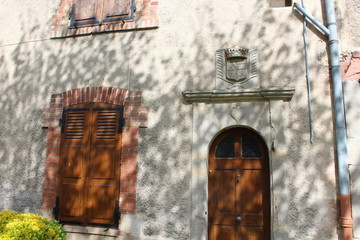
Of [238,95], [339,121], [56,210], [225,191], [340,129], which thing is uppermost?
[238,95]

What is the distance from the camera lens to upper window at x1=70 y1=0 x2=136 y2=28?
4926 mm

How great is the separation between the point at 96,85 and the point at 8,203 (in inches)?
95.9

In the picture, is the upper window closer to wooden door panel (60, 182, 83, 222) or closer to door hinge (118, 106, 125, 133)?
door hinge (118, 106, 125, 133)

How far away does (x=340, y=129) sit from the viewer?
3.76 metres

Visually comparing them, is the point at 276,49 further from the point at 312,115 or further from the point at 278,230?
the point at 278,230

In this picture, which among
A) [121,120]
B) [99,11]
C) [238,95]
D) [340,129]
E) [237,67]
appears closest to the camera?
[340,129]

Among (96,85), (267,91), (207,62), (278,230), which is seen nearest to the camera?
(278,230)

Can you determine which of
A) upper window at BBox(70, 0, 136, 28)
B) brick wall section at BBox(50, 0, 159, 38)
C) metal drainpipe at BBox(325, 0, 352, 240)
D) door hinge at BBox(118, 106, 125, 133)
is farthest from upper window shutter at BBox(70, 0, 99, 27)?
metal drainpipe at BBox(325, 0, 352, 240)

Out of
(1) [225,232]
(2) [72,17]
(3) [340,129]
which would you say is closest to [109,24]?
(2) [72,17]

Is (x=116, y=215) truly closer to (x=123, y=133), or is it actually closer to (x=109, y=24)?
(x=123, y=133)

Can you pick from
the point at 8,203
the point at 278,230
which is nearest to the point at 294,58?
the point at 278,230

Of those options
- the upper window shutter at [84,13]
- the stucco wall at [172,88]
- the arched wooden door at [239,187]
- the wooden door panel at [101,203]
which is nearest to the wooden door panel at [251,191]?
the arched wooden door at [239,187]

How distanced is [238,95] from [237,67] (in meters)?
0.43

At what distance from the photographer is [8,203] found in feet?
16.2
